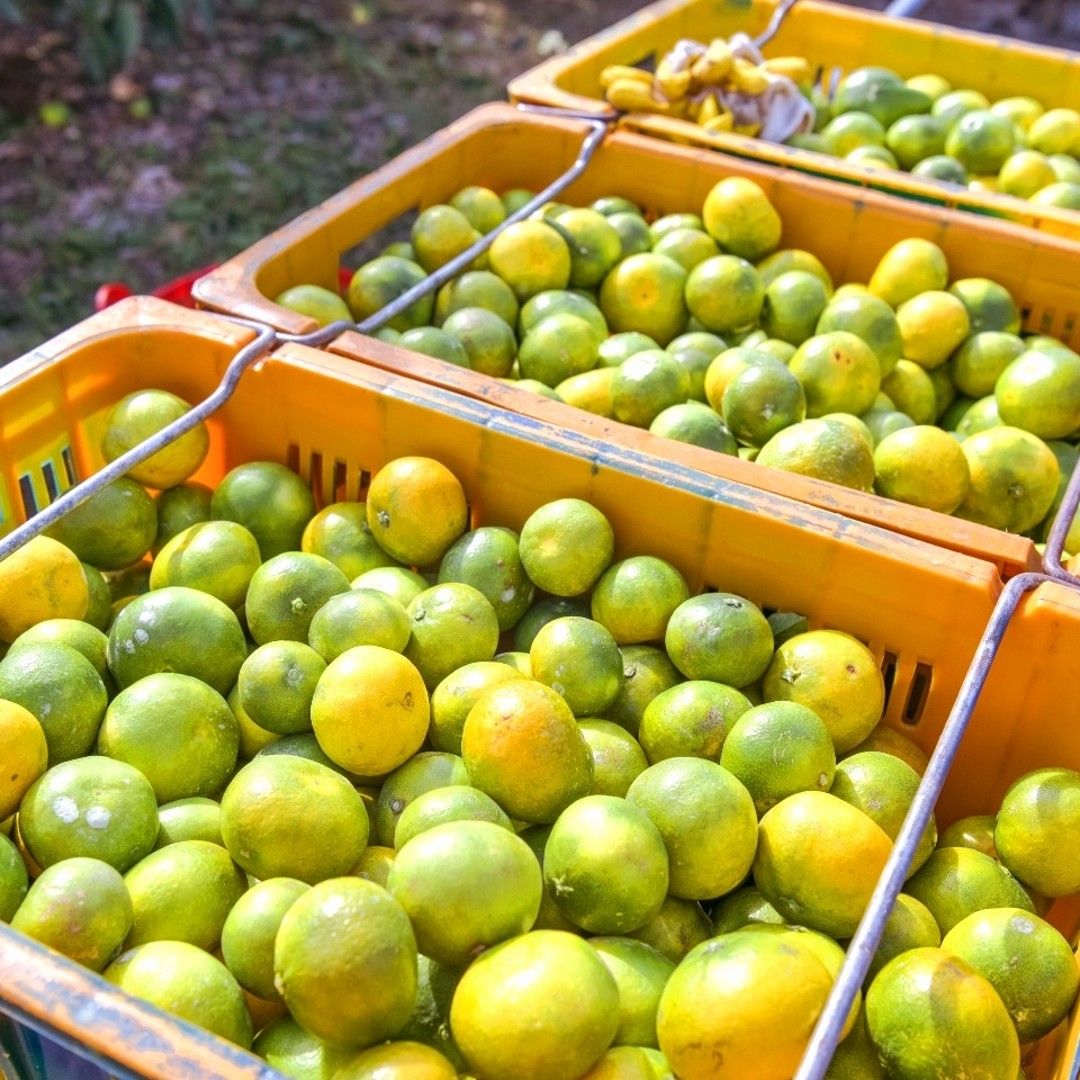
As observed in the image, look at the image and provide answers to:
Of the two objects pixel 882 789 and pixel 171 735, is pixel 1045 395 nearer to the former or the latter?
pixel 882 789

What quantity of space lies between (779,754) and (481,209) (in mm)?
2133

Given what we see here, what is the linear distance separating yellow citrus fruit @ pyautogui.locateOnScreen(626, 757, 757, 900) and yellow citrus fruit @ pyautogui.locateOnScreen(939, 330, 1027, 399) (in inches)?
64.4

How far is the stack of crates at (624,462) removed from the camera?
76.4 inches

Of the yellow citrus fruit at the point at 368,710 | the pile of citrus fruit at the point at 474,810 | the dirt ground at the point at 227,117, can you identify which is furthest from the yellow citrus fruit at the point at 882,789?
the dirt ground at the point at 227,117

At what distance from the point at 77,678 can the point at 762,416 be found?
4.87 feet

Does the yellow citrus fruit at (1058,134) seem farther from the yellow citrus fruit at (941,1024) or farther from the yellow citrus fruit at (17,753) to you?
the yellow citrus fruit at (17,753)

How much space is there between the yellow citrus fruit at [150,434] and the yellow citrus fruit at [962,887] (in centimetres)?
169

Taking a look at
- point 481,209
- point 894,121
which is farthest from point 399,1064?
point 894,121

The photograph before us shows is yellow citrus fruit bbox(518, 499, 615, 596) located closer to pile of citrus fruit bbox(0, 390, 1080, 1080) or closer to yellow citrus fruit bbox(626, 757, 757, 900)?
pile of citrus fruit bbox(0, 390, 1080, 1080)

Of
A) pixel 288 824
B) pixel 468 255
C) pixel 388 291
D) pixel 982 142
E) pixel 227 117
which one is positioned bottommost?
pixel 288 824

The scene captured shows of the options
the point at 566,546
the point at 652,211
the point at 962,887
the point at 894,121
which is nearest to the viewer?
the point at 962,887

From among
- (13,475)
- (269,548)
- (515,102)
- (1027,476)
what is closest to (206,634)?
(269,548)

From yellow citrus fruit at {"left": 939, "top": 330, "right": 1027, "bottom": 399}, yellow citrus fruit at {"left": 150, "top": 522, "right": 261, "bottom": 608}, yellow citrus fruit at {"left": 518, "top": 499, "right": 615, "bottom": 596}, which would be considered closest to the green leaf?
yellow citrus fruit at {"left": 150, "top": 522, "right": 261, "bottom": 608}

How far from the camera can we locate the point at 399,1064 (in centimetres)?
141
